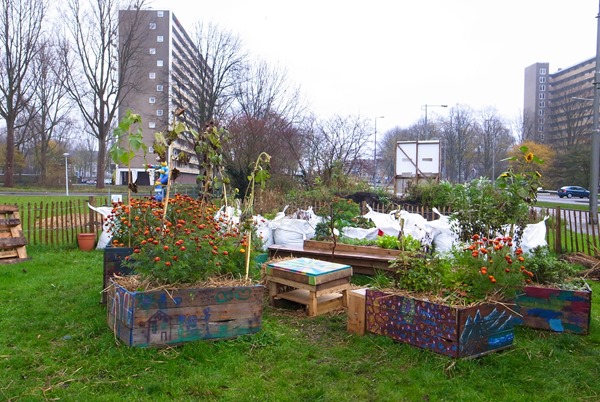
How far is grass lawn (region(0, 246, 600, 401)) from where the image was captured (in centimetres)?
347

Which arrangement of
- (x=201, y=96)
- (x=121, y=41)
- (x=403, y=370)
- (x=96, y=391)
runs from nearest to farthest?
1. (x=96, y=391)
2. (x=403, y=370)
3. (x=201, y=96)
4. (x=121, y=41)

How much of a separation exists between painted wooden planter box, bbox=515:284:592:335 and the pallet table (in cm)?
193

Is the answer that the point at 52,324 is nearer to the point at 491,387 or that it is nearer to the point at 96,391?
the point at 96,391

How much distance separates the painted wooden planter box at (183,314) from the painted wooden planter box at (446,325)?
1.26 m

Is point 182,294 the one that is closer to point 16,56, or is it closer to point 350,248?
point 350,248

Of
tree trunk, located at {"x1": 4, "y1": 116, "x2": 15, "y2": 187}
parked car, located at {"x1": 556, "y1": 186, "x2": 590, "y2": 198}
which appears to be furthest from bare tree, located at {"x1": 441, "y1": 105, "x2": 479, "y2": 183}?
tree trunk, located at {"x1": 4, "y1": 116, "x2": 15, "y2": 187}

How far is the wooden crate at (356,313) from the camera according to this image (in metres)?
Answer: 4.69

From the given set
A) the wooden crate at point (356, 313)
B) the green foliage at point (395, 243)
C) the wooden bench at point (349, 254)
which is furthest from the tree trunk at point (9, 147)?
the wooden crate at point (356, 313)

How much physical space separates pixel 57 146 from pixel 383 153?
134 feet

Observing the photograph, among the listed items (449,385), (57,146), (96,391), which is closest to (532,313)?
(449,385)

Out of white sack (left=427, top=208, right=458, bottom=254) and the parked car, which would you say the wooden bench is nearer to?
white sack (left=427, top=208, right=458, bottom=254)

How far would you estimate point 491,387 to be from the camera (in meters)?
3.59

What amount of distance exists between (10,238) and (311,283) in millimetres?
6268

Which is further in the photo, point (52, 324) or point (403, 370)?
point (52, 324)
